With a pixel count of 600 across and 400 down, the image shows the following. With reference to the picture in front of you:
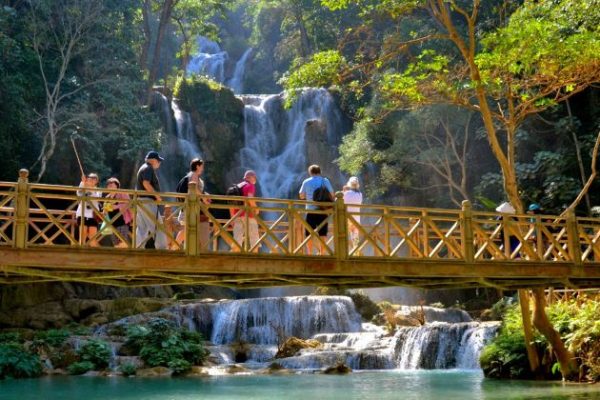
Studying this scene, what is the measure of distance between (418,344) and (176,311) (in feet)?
29.1

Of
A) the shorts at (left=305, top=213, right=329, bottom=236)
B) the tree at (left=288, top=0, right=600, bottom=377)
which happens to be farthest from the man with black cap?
the tree at (left=288, top=0, right=600, bottom=377)

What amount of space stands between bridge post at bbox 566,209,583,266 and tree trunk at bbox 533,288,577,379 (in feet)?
5.20

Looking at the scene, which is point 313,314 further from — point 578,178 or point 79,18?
point 79,18

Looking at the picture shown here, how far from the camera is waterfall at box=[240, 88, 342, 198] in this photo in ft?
129

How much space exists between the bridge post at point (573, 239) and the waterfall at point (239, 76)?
154ft

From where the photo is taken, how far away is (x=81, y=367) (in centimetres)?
2242

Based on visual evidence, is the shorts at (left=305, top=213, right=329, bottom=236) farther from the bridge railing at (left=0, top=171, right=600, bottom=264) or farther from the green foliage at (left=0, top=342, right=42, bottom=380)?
the green foliage at (left=0, top=342, right=42, bottom=380)

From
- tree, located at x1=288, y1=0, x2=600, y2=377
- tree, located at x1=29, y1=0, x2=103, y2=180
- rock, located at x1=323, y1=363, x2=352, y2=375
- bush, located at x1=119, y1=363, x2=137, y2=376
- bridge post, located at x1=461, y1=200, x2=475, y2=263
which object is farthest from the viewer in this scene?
tree, located at x1=29, y1=0, x2=103, y2=180

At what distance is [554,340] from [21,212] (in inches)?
440

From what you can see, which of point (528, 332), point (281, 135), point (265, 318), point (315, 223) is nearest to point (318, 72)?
point (315, 223)

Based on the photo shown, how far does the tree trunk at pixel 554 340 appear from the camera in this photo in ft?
55.4

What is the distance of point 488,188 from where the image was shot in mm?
32969

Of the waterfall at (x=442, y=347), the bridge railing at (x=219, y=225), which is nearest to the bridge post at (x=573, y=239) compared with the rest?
the bridge railing at (x=219, y=225)

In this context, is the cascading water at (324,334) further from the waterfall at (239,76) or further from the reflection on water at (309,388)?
the waterfall at (239,76)
